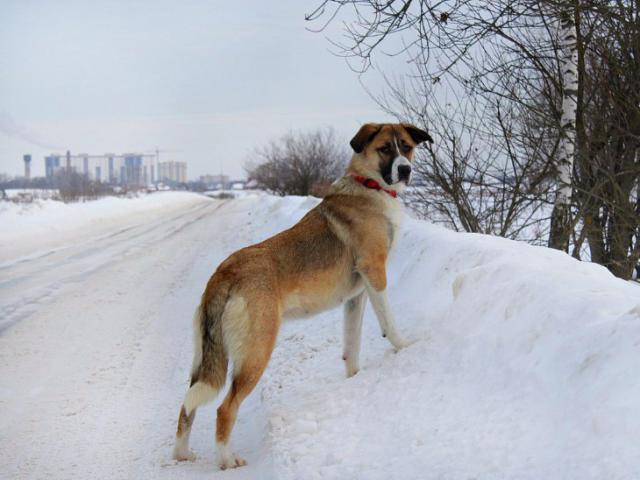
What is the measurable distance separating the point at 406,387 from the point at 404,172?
165 cm

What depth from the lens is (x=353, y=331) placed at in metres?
4.82

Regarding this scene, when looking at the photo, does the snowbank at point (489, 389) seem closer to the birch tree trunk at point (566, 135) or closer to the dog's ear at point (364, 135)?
the dog's ear at point (364, 135)

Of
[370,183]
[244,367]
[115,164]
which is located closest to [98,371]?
[244,367]

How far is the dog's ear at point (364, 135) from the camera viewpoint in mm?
4777

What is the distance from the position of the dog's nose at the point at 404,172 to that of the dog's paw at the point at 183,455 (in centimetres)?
248

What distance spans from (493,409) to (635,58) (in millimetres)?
5966

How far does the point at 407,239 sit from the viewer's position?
7.42m

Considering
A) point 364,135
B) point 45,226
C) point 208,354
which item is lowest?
point 45,226

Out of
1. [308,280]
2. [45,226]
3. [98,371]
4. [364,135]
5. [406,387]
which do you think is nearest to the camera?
[406,387]

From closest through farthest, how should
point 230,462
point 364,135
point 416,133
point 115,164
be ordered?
point 230,462
point 364,135
point 416,133
point 115,164

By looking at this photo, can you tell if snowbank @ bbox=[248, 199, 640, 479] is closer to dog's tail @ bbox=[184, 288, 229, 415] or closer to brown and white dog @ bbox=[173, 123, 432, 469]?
brown and white dog @ bbox=[173, 123, 432, 469]

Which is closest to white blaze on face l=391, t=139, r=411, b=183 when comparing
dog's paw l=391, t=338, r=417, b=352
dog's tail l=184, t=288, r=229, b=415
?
dog's paw l=391, t=338, r=417, b=352

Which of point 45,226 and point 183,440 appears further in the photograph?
point 45,226

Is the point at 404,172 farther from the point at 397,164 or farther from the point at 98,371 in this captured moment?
the point at 98,371
